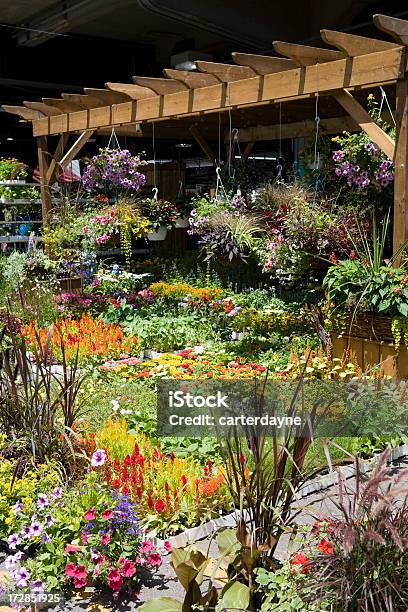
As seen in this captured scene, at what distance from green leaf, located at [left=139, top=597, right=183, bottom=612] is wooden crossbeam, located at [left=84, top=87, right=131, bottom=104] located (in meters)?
6.72

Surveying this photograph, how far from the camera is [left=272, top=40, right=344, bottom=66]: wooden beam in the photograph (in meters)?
5.68

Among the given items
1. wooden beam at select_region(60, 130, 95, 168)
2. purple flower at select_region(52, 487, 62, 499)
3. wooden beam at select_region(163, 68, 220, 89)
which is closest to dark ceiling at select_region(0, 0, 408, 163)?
wooden beam at select_region(60, 130, 95, 168)

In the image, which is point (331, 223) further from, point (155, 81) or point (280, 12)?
point (280, 12)

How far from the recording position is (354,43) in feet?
17.7

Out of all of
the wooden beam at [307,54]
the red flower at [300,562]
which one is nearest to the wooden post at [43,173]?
the wooden beam at [307,54]

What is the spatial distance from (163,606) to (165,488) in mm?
1037

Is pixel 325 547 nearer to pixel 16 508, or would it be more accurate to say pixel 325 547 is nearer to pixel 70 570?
pixel 70 570

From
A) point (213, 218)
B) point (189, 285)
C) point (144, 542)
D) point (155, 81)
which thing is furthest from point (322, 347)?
point (189, 285)

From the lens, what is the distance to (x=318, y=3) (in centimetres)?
1337

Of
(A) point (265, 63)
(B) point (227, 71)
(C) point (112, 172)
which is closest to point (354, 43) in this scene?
(A) point (265, 63)

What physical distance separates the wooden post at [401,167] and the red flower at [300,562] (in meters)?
3.36

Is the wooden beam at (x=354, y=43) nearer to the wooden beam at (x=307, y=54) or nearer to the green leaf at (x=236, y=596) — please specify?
the wooden beam at (x=307, y=54)

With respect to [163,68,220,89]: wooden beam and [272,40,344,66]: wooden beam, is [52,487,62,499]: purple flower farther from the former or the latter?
[163,68,220,89]: wooden beam

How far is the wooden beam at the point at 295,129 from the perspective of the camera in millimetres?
9922
